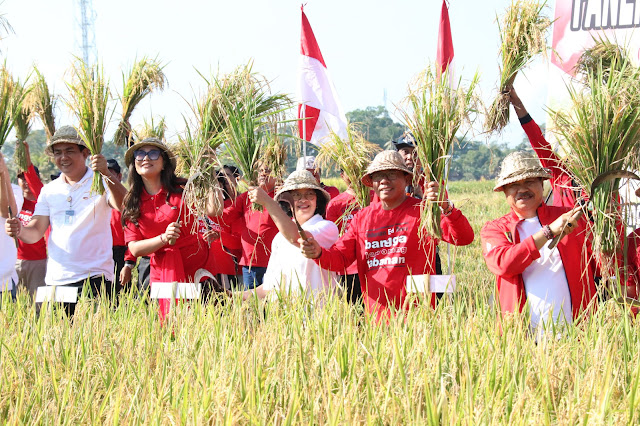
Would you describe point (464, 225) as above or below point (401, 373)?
above

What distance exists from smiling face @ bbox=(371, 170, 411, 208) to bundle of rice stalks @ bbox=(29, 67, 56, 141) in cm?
265

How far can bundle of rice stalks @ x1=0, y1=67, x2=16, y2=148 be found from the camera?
473 centimetres

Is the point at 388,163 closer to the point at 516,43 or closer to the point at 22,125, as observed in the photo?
the point at 516,43

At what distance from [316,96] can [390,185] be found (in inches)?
93.9

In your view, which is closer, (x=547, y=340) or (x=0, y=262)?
(x=547, y=340)

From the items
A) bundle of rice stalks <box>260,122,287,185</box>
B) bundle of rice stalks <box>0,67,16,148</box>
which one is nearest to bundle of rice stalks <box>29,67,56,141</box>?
bundle of rice stalks <box>0,67,16,148</box>

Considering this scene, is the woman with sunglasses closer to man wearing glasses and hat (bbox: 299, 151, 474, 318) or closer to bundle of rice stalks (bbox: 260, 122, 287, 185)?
bundle of rice stalks (bbox: 260, 122, 287, 185)

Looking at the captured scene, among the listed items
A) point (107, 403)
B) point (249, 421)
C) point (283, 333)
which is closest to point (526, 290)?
point (283, 333)

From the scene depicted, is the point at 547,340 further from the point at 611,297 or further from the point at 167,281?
the point at 167,281

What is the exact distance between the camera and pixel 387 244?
4074 millimetres

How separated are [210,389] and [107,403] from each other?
0.50 m

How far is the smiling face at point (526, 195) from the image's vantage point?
3.64 meters

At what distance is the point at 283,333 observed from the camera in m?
3.27

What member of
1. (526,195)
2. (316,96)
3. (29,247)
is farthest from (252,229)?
(526,195)
